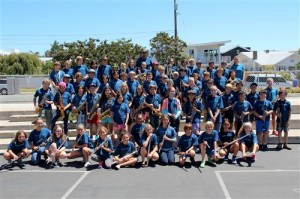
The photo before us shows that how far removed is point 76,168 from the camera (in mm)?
9852

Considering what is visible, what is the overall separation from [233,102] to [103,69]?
429cm

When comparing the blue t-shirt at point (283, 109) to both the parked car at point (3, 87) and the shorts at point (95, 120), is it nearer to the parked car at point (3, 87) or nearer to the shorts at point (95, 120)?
the shorts at point (95, 120)

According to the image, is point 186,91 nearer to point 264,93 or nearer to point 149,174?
point 264,93

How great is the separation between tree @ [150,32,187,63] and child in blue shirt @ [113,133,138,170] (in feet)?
90.1

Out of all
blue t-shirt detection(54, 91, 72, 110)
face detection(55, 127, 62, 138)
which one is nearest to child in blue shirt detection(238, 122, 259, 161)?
face detection(55, 127, 62, 138)

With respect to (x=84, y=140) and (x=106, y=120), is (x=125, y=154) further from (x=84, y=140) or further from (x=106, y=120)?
(x=106, y=120)

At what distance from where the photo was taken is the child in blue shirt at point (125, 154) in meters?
9.76

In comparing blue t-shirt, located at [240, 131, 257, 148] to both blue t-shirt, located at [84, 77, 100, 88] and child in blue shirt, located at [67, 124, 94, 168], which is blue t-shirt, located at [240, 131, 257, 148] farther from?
blue t-shirt, located at [84, 77, 100, 88]

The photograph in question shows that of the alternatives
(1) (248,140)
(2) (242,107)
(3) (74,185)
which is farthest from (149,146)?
(2) (242,107)

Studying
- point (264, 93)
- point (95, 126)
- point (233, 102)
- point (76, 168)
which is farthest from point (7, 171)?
point (264, 93)

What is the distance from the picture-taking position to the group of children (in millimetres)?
10070

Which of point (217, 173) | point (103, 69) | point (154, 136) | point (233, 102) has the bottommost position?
point (217, 173)

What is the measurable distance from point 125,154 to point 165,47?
1110 inches

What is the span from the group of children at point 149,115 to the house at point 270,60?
202 feet
